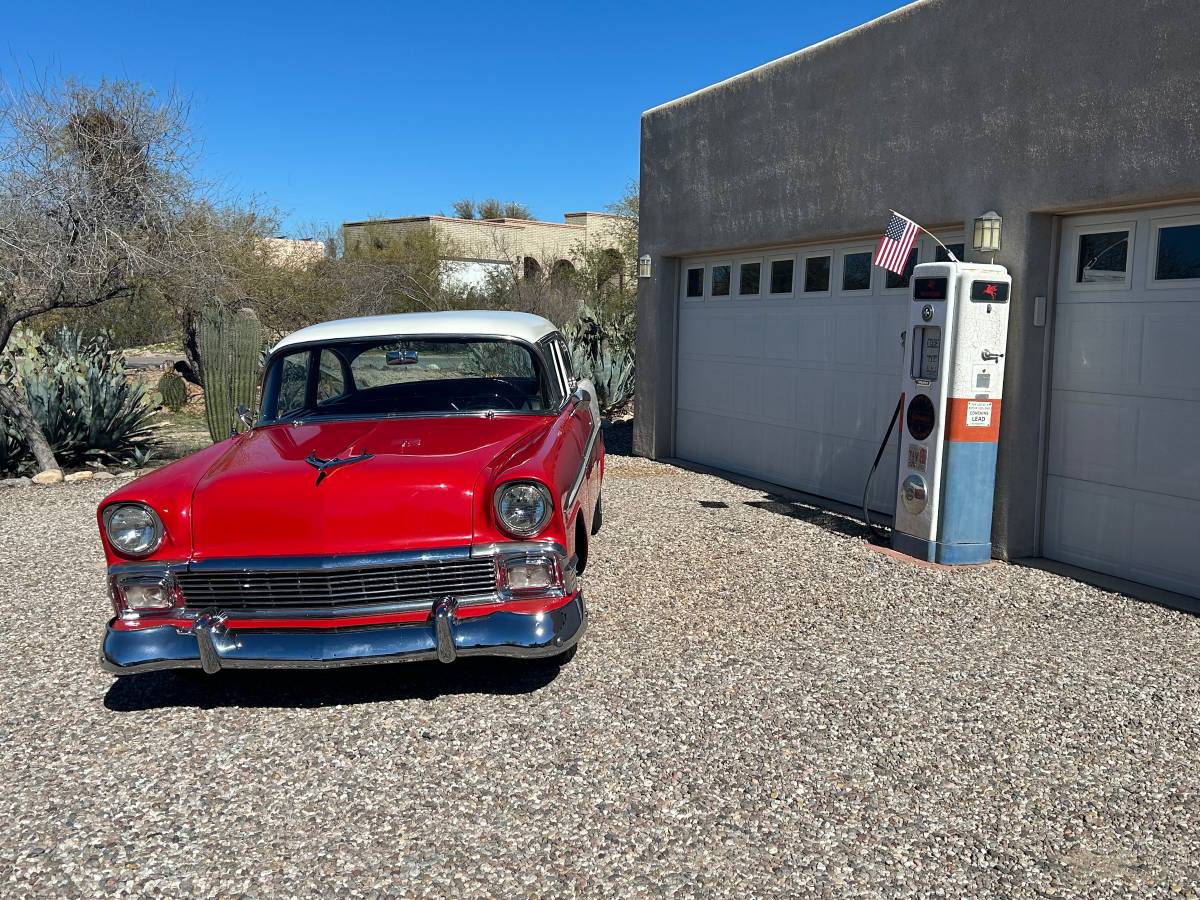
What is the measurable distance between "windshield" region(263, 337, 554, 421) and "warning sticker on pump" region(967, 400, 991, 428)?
2.77 m

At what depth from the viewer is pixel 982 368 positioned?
617 centimetres

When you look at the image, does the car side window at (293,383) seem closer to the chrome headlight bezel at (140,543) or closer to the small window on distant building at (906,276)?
the chrome headlight bezel at (140,543)

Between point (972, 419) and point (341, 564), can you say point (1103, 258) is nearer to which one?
point (972, 419)

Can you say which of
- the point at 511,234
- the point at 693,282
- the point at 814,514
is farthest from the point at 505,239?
the point at 814,514

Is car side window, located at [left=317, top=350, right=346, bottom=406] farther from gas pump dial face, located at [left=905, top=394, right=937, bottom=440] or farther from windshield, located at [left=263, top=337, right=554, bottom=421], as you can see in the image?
gas pump dial face, located at [left=905, top=394, right=937, bottom=440]

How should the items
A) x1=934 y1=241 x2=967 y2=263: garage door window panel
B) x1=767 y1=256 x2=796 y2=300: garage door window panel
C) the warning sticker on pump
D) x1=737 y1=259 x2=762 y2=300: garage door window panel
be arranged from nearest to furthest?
the warning sticker on pump
x1=934 y1=241 x2=967 y2=263: garage door window panel
x1=767 y1=256 x2=796 y2=300: garage door window panel
x1=737 y1=259 x2=762 y2=300: garage door window panel

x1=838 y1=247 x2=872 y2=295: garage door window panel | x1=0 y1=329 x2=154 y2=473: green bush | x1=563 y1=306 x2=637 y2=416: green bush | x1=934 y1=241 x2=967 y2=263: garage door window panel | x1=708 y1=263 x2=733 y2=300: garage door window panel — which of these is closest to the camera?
x1=934 y1=241 x2=967 y2=263: garage door window panel

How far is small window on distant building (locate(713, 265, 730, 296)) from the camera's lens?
382 inches

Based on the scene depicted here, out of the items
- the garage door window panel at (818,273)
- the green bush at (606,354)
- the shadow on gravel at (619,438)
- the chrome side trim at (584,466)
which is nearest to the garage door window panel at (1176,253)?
the garage door window panel at (818,273)

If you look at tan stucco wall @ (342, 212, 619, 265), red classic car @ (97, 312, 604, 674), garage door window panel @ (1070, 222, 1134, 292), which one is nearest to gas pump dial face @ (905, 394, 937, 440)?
garage door window panel @ (1070, 222, 1134, 292)

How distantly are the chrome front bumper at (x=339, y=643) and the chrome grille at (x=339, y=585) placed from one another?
10 centimetres

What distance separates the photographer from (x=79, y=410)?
10180 mm

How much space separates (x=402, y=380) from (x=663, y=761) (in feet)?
9.08

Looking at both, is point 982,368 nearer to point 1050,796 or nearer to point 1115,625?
point 1115,625
